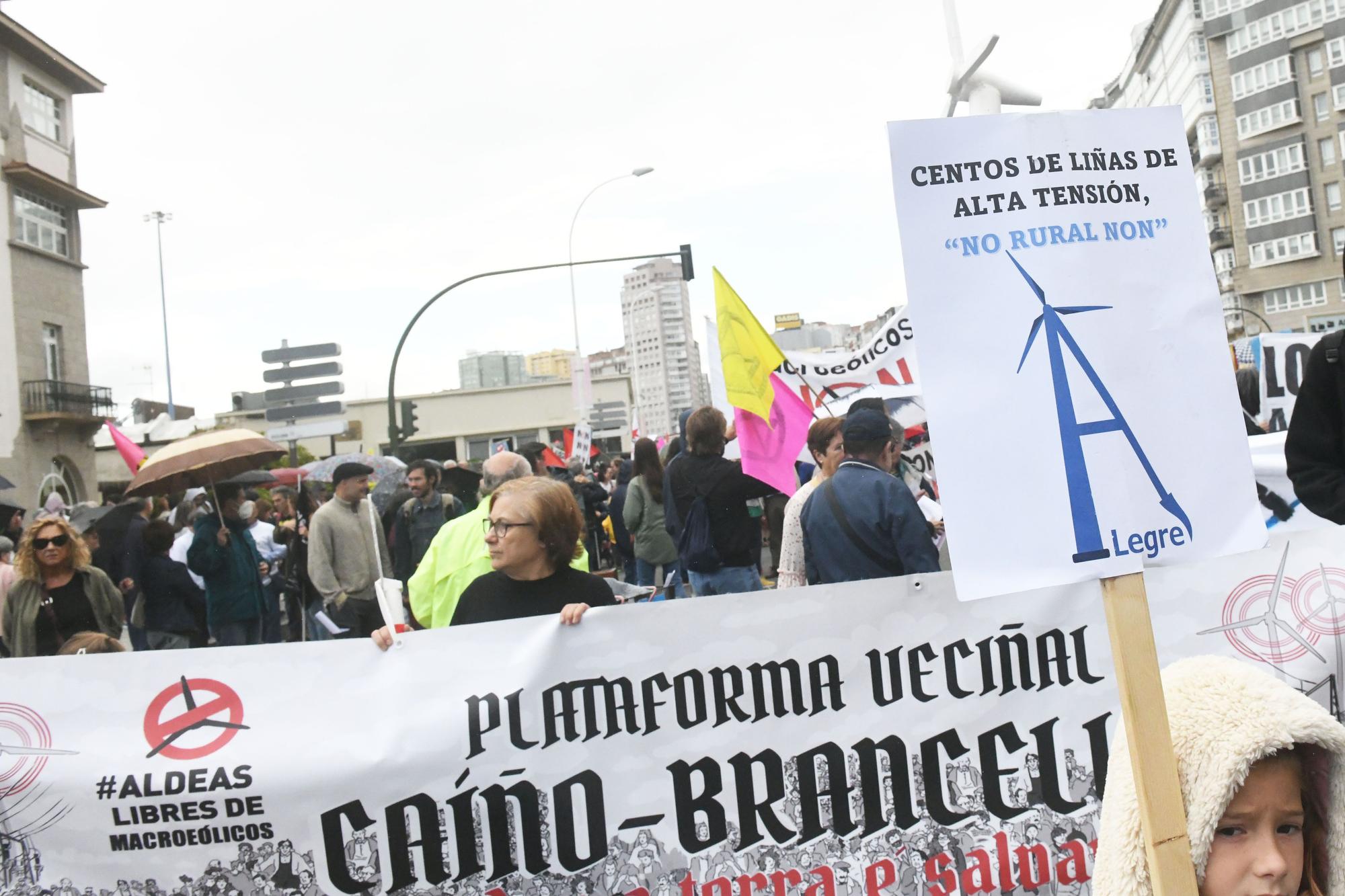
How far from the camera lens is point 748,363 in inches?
282

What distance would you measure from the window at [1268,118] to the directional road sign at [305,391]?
70765mm

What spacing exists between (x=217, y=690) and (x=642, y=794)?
4.24 feet

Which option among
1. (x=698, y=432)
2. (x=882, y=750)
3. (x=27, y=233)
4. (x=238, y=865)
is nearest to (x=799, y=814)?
(x=882, y=750)

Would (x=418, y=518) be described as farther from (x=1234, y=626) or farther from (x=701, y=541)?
(x=1234, y=626)

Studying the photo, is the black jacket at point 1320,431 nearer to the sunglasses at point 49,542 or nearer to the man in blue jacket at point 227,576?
the sunglasses at point 49,542

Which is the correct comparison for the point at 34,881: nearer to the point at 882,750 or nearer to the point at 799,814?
the point at 799,814

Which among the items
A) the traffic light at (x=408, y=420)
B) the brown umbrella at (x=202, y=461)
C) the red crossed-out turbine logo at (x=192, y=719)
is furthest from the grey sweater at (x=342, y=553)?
the traffic light at (x=408, y=420)

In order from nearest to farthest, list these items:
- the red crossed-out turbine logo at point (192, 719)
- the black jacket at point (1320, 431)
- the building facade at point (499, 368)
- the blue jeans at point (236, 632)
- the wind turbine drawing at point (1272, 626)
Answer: the black jacket at point (1320, 431)
the red crossed-out turbine logo at point (192, 719)
the wind turbine drawing at point (1272, 626)
the blue jeans at point (236, 632)
the building facade at point (499, 368)

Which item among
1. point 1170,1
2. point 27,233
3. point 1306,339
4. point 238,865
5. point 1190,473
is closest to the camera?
point 1190,473

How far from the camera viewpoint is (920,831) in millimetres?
3357

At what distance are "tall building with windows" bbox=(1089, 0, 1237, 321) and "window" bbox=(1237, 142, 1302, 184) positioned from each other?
2.71 m

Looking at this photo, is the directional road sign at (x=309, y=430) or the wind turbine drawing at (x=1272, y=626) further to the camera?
the directional road sign at (x=309, y=430)

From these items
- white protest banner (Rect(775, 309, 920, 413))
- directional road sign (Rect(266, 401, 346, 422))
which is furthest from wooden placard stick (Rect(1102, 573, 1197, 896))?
directional road sign (Rect(266, 401, 346, 422))

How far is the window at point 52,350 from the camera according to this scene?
34.3 m
